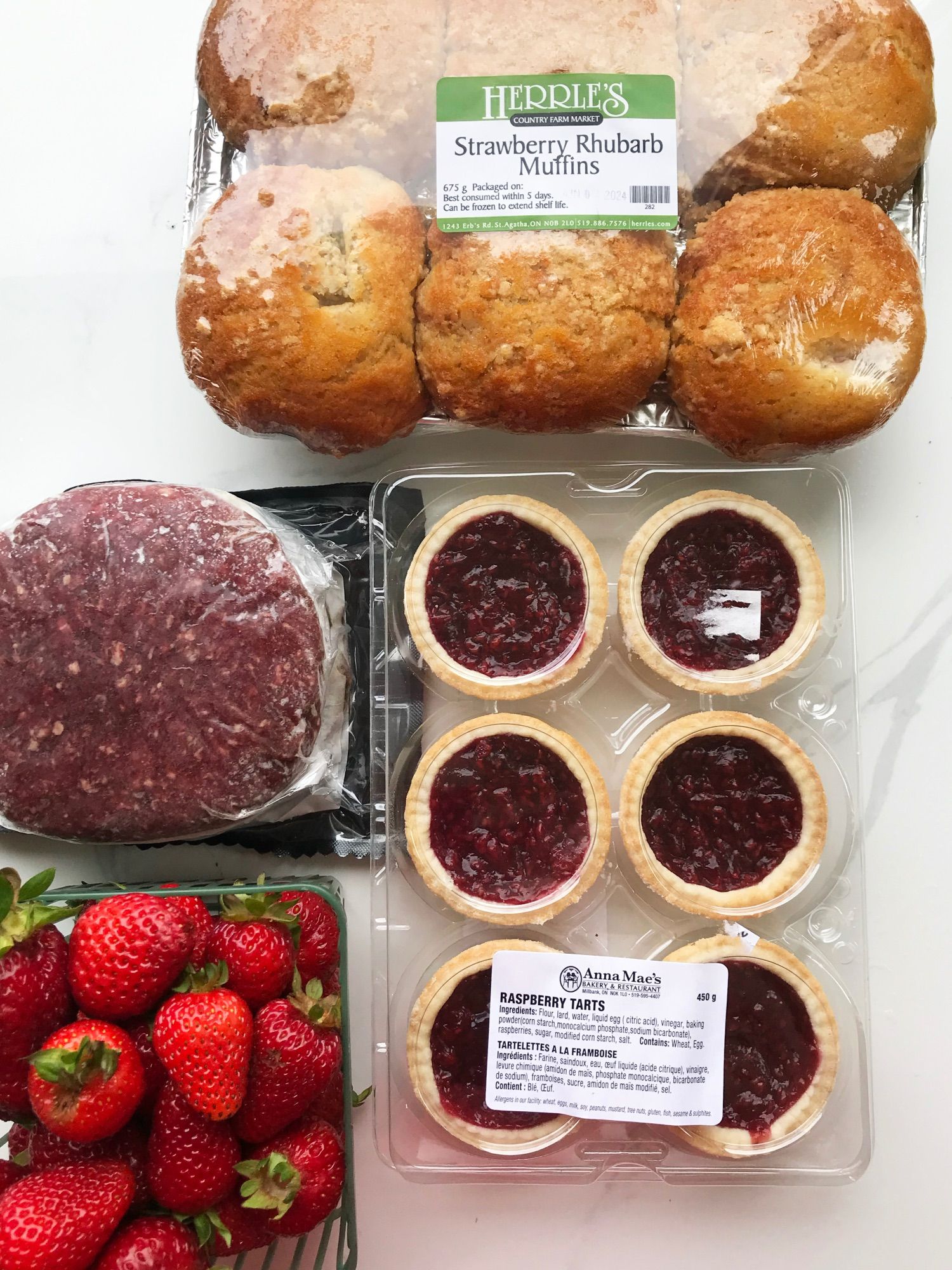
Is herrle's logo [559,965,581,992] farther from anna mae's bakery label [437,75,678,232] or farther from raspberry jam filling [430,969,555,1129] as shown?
anna mae's bakery label [437,75,678,232]

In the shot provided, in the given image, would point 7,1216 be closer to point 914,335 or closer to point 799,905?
point 799,905

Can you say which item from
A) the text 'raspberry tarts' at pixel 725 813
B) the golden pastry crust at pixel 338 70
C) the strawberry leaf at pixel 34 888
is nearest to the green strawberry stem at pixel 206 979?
the strawberry leaf at pixel 34 888

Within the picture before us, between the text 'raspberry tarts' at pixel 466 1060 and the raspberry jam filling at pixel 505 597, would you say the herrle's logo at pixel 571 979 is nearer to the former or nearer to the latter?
the text 'raspberry tarts' at pixel 466 1060

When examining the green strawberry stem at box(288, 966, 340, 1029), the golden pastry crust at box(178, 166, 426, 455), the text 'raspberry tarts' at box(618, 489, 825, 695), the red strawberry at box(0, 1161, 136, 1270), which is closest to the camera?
the red strawberry at box(0, 1161, 136, 1270)

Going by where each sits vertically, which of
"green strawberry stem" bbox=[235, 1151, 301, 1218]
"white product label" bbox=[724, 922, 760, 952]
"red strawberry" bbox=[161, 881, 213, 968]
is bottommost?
"green strawberry stem" bbox=[235, 1151, 301, 1218]

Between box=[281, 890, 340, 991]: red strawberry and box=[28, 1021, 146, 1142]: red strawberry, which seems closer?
box=[28, 1021, 146, 1142]: red strawberry

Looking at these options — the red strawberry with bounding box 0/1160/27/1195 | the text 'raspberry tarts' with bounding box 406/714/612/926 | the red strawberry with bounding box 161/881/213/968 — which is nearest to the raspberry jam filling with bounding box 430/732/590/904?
the text 'raspberry tarts' with bounding box 406/714/612/926
